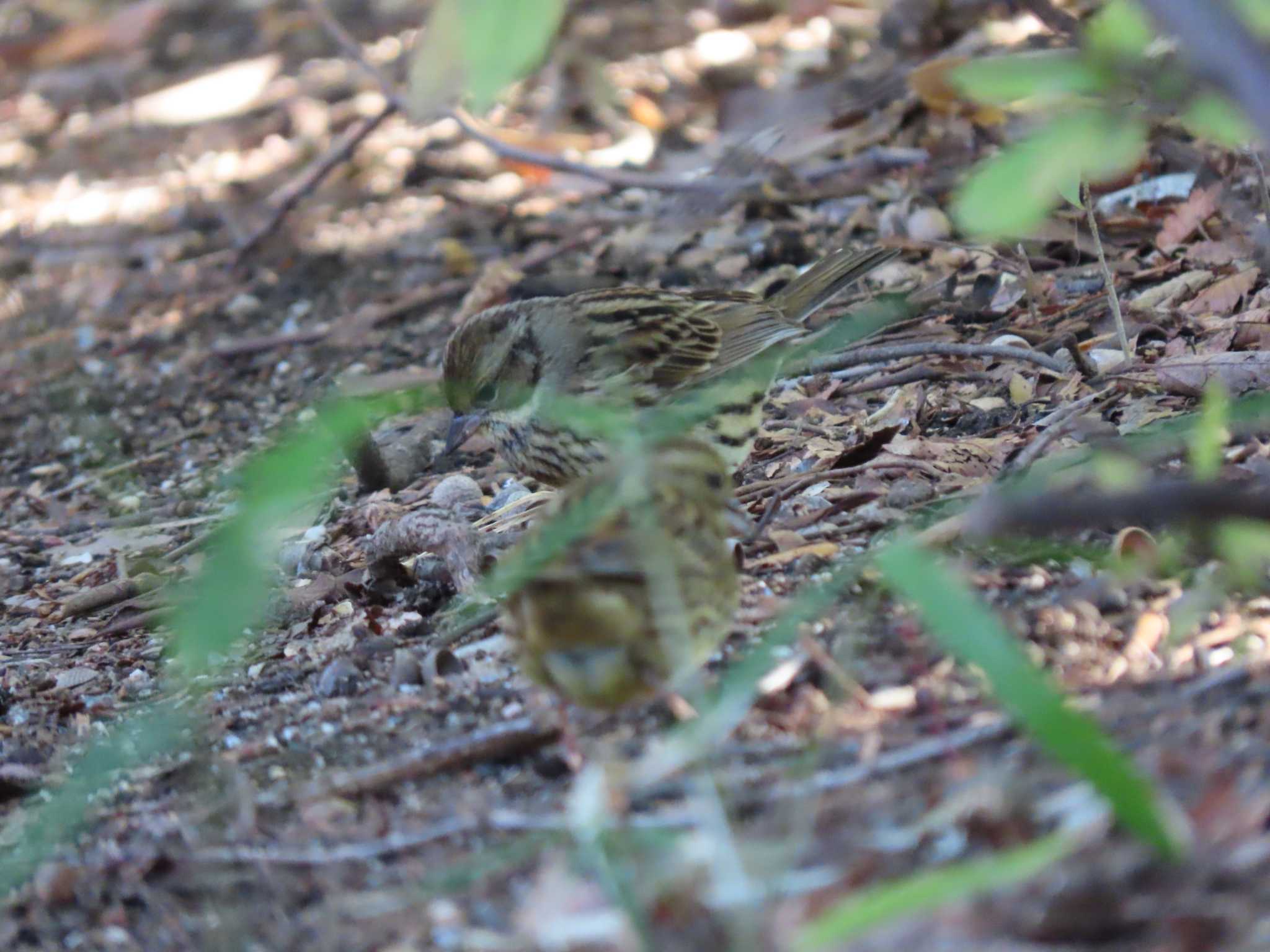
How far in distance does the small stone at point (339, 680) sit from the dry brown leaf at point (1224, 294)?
8.57 feet

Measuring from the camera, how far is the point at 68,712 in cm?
385

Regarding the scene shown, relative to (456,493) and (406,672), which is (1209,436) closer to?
(406,672)

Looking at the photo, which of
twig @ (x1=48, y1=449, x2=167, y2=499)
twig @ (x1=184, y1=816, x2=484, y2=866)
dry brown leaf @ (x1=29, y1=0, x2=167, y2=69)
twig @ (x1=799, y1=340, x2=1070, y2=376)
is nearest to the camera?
twig @ (x1=184, y1=816, x2=484, y2=866)

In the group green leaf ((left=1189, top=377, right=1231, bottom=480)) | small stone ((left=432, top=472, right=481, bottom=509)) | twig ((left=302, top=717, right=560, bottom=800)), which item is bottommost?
small stone ((left=432, top=472, right=481, bottom=509))

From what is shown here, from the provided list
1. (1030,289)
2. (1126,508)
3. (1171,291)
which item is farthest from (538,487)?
(1126,508)

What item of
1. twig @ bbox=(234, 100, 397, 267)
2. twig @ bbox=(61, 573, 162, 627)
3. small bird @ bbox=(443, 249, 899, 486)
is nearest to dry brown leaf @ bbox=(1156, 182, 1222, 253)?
small bird @ bbox=(443, 249, 899, 486)

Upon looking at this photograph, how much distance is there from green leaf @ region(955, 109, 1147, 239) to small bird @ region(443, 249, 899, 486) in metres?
2.37

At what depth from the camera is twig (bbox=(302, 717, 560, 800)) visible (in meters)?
2.80

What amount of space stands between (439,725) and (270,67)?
7.70m

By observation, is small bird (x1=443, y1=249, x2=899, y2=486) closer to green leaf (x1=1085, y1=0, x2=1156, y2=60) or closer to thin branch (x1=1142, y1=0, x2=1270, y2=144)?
green leaf (x1=1085, y1=0, x2=1156, y2=60)

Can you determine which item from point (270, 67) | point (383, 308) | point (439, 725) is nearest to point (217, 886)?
point (439, 725)

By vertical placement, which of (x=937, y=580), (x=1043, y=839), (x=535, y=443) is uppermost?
(x=937, y=580)

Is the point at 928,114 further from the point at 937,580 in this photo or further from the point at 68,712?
the point at 937,580

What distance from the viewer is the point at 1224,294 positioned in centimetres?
457
